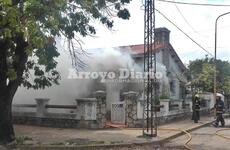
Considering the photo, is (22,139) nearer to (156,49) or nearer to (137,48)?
(156,49)

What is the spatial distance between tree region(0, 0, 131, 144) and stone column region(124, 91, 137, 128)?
4438 millimetres

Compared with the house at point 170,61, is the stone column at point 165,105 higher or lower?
lower

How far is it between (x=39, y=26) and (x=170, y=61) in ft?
70.3

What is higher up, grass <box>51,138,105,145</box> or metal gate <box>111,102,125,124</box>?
metal gate <box>111,102,125,124</box>

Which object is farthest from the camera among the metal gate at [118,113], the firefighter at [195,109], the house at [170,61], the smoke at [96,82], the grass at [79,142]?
the house at [170,61]

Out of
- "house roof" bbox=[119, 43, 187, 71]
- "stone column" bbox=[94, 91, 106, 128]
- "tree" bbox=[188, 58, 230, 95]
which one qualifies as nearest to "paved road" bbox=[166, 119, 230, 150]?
"stone column" bbox=[94, 91, 106, 128]

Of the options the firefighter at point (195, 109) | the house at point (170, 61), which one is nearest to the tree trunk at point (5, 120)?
the firefighter at point (195, 109)

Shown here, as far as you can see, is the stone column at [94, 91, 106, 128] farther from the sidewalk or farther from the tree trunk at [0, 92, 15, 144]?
the tree trunk at [0, 92, 15, 144]

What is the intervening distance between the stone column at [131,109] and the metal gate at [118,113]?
0.61 m

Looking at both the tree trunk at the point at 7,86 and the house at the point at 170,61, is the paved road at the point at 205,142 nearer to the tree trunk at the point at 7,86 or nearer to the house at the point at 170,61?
the tree trunk at the point at 7,86

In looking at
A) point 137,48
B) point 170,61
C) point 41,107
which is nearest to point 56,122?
point 41,107

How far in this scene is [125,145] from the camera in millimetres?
16047

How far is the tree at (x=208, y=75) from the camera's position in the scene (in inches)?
1663

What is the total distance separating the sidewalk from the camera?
16359 millimetres
